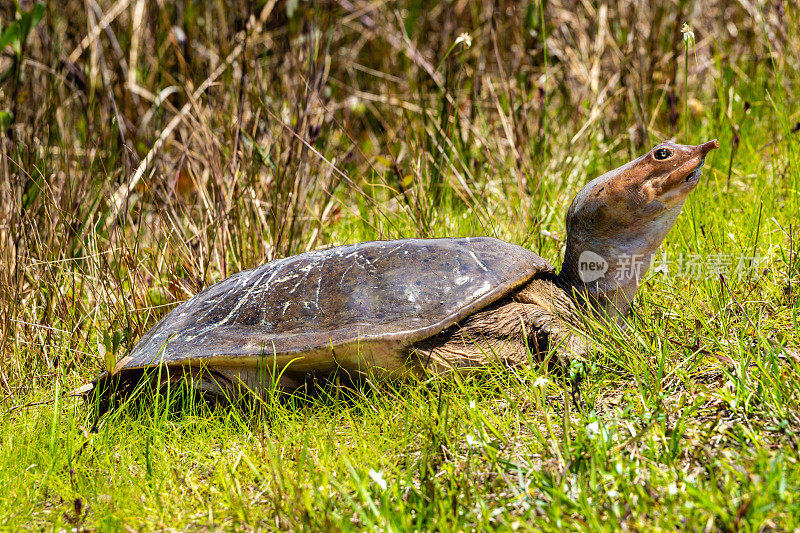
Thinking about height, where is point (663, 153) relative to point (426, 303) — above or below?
above

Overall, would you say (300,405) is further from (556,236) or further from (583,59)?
(583,59)

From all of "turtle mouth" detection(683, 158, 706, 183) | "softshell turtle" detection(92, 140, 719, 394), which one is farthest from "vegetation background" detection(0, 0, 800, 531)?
"turtle mouth" detection(683, 158, 706, 183)

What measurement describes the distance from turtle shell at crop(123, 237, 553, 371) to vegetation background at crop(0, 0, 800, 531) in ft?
0.70

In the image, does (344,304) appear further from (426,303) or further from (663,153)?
(663,153)

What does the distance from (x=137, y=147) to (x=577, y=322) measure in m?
3.64

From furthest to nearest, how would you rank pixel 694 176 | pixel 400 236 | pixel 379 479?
pixel 400 236, pixel 694 176, pixel 379 479

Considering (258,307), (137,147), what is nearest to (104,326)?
(258,307)

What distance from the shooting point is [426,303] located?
7.98 feet

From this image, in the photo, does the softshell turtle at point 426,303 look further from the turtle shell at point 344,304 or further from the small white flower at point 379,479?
the small white flower at point 379,479

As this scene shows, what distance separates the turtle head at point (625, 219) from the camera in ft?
7.96

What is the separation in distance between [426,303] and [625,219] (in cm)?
80

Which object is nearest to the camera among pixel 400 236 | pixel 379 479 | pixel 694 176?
pixel 379 479

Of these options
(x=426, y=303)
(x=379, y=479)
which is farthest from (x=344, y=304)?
(x=379, y=479)

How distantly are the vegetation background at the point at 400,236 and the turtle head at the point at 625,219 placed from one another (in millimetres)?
207
